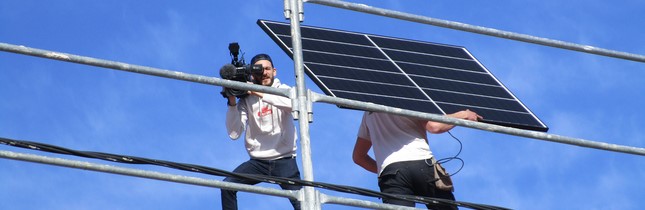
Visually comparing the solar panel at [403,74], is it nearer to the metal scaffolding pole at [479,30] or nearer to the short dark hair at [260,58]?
the short dark hair at [260,58]

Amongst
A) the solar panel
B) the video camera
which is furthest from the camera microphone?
the solar panel

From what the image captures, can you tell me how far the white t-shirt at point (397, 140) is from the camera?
10.4 meters

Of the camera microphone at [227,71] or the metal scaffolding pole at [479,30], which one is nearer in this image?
the metal scaffolding pole at [479,30]

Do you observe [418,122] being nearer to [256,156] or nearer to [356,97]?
[356,97]

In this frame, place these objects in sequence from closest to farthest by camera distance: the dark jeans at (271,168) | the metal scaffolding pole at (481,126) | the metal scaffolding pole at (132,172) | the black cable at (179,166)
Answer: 1. the metal scaffolding pole at (132,172)
2. the black cable at (179,166)
3. the metal scaffolding pole at (481,126)
4. the dark jeans at (271,168)

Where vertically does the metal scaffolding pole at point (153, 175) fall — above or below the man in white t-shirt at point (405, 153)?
below

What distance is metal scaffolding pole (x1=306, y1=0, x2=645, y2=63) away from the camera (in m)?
9.75

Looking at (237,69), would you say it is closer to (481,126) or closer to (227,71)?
(227,71)

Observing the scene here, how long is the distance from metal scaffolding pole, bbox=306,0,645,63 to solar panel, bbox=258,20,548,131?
63 cm

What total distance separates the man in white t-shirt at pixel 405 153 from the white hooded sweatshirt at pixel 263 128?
695mm

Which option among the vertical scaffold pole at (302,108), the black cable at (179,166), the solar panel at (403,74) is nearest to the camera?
the black cable at (179,166)

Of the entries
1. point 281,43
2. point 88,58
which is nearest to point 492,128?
point 281,43

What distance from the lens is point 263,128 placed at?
10977 mm

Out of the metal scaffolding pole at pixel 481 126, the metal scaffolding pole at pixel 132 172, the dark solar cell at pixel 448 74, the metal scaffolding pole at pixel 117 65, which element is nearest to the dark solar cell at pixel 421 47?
the dark solar cell at pixel 448 74
